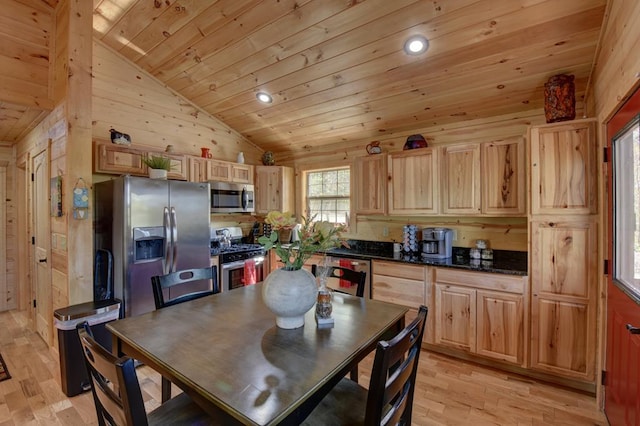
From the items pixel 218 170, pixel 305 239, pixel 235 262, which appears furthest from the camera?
pixel 218 170

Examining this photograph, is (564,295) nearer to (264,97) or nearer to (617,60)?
(617,60)

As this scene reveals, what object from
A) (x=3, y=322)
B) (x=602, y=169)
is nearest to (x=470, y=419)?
Answer: (x=602, y=169)

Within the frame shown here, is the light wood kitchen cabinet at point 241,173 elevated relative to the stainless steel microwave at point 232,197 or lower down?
elevated

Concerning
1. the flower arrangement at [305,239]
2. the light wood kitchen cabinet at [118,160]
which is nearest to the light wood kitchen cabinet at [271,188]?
the light wood kitchen cabinet at [118,160]

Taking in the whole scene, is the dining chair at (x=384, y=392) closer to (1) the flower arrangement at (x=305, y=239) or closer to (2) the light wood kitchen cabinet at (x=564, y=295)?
(1) the flower arrangement at (x=305, y=239)

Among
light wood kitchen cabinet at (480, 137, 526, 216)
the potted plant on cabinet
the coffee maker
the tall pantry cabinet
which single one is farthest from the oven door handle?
the tall pantry cabinet

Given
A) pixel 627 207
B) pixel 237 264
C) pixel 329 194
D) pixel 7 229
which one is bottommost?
pixel 237 264

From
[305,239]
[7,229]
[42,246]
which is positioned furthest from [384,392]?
[7,229]

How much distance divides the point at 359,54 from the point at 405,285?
227 cm

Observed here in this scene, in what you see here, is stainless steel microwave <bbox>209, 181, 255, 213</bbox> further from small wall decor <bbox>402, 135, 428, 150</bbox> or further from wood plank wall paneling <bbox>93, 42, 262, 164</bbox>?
small wall decor <bbox>402, 135, 428, 150</bbox>

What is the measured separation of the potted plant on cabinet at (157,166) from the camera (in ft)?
10.8

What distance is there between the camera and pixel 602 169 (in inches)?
83.7

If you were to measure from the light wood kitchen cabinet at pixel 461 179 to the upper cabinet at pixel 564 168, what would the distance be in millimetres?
573

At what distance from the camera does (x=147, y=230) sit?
296 centimetres
